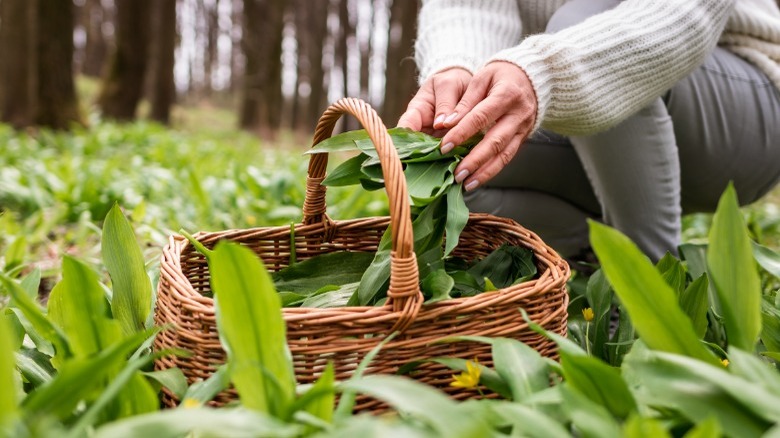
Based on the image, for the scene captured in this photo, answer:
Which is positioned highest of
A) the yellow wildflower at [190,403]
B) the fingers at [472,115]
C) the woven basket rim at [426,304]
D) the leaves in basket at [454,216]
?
the fingers at [472,115]

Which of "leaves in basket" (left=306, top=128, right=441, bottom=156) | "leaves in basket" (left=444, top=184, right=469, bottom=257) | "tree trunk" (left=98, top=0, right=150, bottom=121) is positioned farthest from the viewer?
"tree trunk" (left=98, top=0, right=150, bottom=121)

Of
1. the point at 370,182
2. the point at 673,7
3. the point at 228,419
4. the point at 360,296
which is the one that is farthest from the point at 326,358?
the point at 673,7

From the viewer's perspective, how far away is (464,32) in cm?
164

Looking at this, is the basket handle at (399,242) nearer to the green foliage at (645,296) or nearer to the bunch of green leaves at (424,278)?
the bunch of green leaves at (424,278)

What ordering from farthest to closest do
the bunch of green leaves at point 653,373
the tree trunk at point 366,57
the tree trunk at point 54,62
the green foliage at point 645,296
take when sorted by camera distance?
the tree trunk at point 366,57
the tree trunk at point 54,62
the green foliage at point 645,296
the bunch of green leaves at point 653,373

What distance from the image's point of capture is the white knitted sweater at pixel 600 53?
4.17 feet

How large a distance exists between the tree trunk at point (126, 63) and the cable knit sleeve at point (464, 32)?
6779 mm

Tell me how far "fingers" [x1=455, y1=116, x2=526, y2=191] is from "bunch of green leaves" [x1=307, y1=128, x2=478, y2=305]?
0.03 metres

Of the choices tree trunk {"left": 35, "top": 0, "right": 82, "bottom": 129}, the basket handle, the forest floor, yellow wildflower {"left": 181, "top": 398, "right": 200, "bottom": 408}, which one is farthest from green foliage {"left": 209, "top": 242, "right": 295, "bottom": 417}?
tree trunk {"left": 35, "top": 0, "right": 82, "bottom": 129}

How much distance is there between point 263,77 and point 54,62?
474 cm

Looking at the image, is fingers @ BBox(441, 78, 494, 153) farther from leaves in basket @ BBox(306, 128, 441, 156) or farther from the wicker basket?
the wicker basket

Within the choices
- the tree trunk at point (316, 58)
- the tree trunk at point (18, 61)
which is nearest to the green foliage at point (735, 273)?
the tree trunk at point (18, 61)

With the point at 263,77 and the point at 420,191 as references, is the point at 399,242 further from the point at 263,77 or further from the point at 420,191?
the point at 263,77

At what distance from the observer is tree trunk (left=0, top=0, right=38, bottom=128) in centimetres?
543
